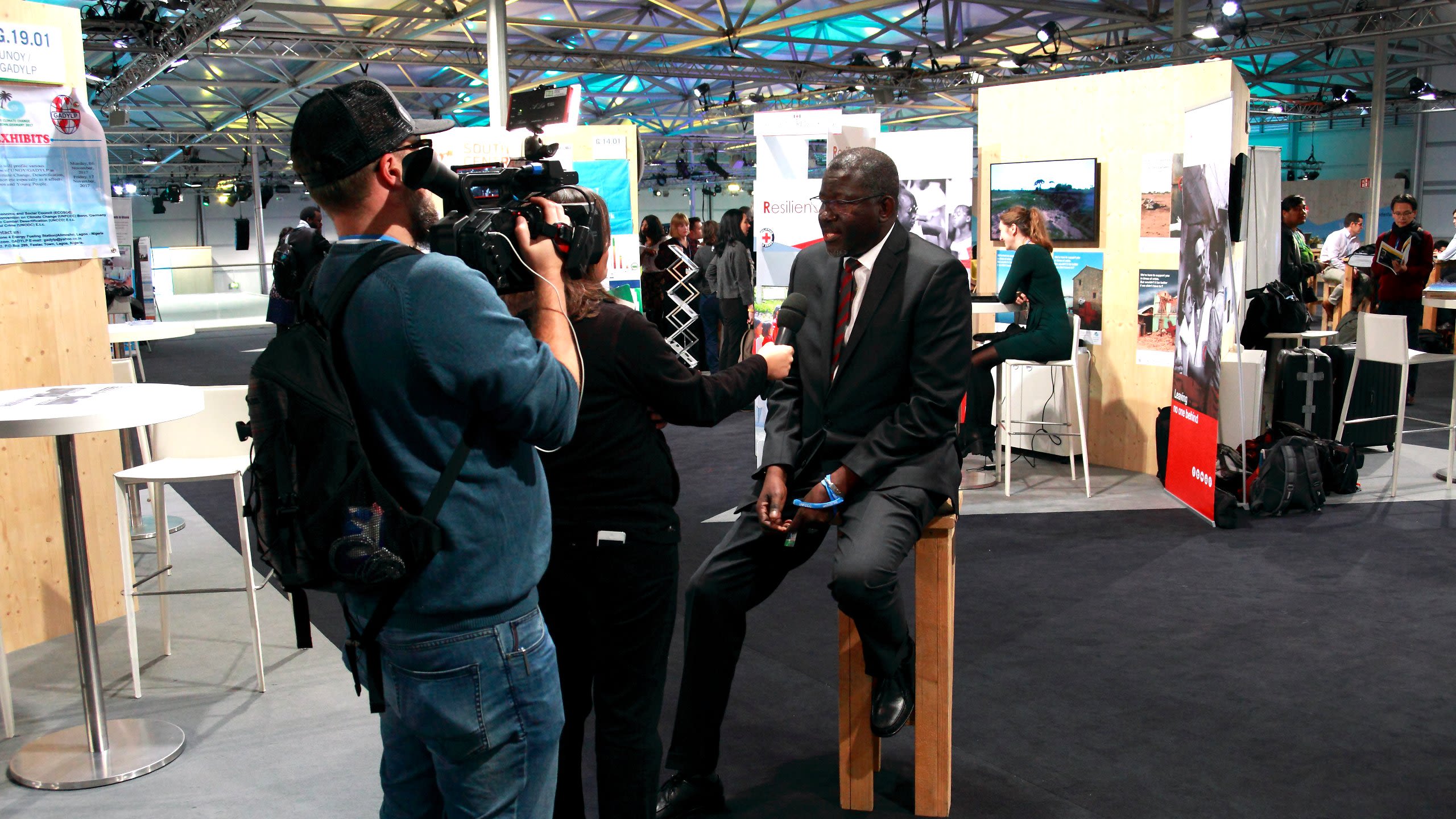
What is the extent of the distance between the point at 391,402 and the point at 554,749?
547 mm

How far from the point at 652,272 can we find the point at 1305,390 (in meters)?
5.52

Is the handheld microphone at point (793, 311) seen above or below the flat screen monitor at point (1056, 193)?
below

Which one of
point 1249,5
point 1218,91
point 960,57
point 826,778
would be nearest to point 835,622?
point 826,778

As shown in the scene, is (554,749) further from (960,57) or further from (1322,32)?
(960,57)

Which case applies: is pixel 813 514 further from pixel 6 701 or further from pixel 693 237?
pixel 693 237

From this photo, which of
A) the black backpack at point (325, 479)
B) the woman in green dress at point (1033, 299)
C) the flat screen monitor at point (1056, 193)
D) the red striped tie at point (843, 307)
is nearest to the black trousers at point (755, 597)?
the red striped tie at point (843, 307)

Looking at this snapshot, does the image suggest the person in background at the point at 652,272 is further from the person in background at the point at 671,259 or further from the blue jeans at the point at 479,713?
the blue jeans at the point at 479,713

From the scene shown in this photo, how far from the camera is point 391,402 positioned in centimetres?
135

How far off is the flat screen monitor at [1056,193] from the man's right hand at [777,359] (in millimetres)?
4172

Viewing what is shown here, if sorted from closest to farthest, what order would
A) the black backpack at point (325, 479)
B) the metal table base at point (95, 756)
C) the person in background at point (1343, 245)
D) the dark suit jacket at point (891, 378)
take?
the black backpack at point (325, 479) < the dark suit jacket at point (891, 378) < the metal table base at point (95, 756) < the person in background at point (1343, 245)

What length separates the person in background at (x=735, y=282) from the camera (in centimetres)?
863

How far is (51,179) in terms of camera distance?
366 cm

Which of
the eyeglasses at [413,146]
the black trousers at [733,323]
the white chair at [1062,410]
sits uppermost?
the eyeglasses at [413,146]

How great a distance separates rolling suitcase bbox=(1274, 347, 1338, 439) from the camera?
565 centimetres
